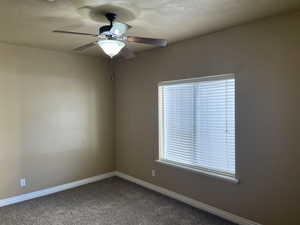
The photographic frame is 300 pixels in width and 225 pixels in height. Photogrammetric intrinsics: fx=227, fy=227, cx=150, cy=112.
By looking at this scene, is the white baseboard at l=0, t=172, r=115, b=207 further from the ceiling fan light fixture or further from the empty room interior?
the ceiling fan light fixture

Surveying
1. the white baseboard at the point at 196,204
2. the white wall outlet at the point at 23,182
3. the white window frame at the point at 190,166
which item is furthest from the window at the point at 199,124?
the white wall outlet at the point at 23,182

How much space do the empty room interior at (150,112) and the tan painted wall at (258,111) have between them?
0.04ft

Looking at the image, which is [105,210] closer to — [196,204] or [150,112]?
[196,204]

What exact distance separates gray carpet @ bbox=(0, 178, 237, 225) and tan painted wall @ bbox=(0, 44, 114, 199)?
47 centimetres

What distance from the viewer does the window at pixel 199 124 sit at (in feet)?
10.5

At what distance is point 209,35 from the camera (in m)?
3.31

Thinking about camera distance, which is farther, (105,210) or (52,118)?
(52,118)

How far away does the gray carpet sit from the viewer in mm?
3148

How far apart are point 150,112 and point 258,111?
1974mm

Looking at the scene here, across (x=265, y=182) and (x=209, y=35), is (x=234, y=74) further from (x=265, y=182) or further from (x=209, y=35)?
(x=265, y=182)

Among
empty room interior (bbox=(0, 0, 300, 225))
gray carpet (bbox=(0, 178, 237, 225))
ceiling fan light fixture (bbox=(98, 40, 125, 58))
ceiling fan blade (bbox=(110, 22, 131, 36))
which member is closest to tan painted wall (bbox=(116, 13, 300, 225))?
empty room interior (bbox=(0, 0, 300, 225))

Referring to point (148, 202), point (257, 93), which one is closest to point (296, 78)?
point (257, 93)

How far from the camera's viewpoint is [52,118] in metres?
4.20

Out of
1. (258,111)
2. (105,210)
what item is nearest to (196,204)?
(105,210)
